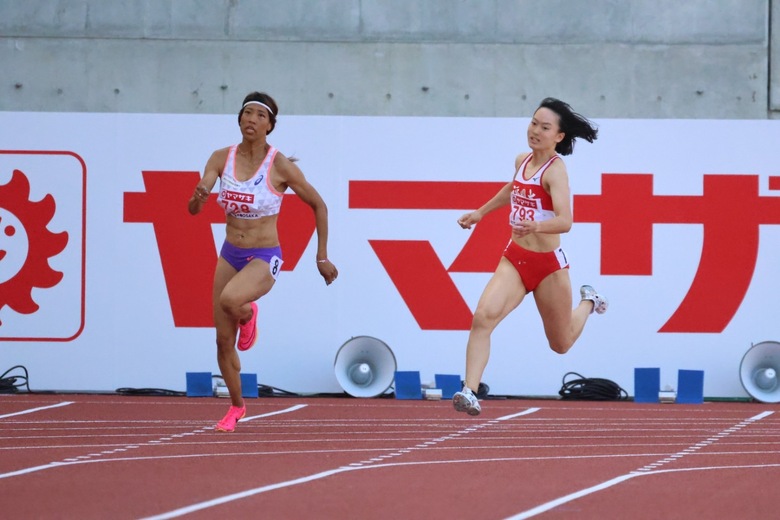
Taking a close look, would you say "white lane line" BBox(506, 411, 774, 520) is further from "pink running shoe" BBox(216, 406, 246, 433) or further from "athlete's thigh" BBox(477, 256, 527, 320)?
"pink running shoe" BBox(216, 406, 246, 433)

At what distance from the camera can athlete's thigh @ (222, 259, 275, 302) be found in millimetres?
9023

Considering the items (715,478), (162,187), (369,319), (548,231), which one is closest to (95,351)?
(162,187)

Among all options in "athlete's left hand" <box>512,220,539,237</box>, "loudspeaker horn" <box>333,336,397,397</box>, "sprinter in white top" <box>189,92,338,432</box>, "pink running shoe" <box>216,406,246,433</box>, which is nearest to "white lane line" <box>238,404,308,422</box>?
"loudspeaker horn" <box>333,336,397,397</box>

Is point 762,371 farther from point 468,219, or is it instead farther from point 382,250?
point 468,219

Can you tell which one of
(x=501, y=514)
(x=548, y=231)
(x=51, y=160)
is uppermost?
(x=51, y=160)

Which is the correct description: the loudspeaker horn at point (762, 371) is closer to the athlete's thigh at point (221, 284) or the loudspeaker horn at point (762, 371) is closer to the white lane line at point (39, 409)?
the athlete's thigh at point (221, 284)

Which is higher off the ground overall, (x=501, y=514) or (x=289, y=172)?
(x=289, y=172)

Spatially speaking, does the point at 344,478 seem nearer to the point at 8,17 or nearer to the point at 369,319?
the point at 369,319

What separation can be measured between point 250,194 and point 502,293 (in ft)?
5.91

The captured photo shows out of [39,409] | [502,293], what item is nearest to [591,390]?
[502,293]

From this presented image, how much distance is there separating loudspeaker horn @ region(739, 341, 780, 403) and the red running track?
0.62 m

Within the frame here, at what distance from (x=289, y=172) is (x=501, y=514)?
3948 millimetres

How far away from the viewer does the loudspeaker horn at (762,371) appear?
1255 centimetres

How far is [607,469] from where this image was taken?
757 centimetres
